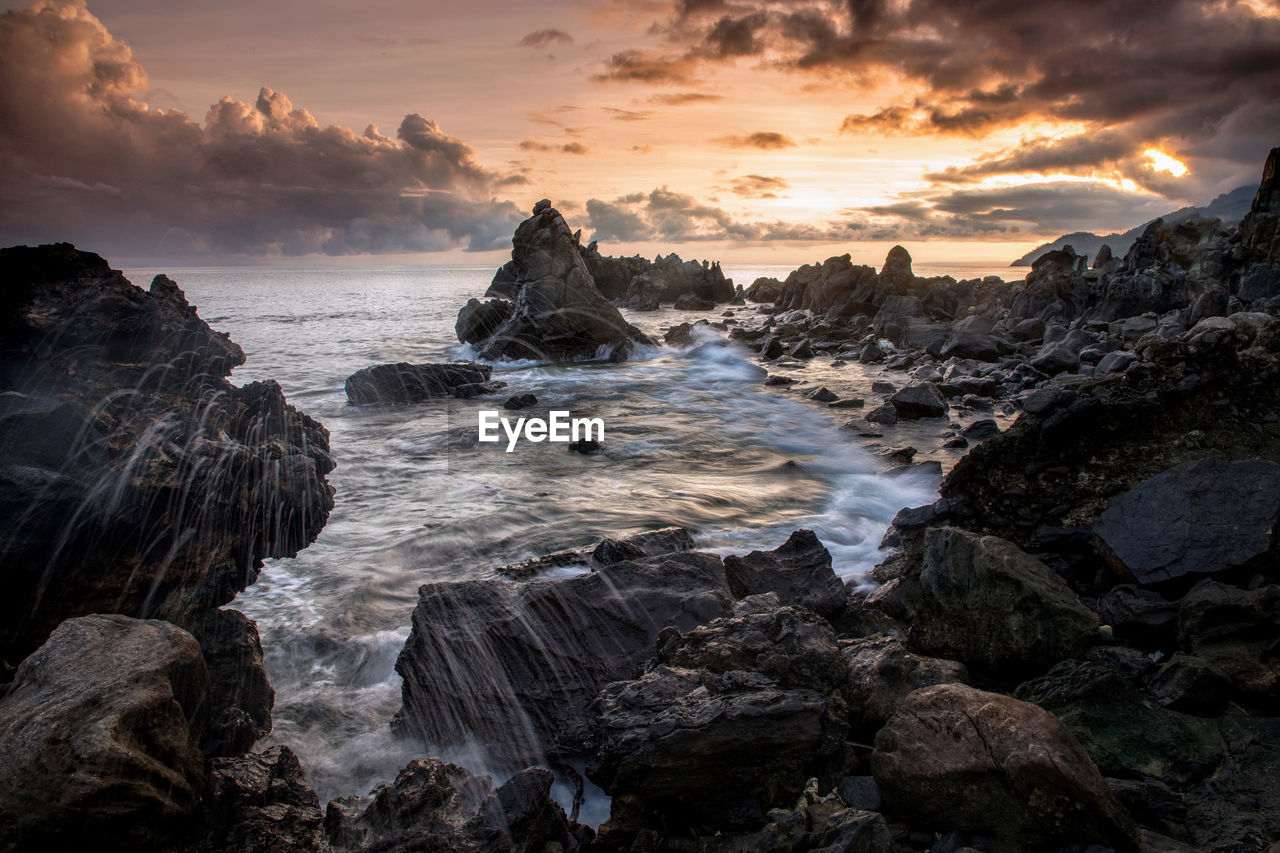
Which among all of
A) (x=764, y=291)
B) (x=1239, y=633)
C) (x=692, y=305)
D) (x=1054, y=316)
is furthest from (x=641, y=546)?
(x=764, y=291)

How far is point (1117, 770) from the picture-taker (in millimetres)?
3922

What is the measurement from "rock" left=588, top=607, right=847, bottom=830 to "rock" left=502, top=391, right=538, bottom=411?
16029 millimetres

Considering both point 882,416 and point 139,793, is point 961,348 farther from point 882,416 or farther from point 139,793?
point 139,793

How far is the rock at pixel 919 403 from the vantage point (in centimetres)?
1755

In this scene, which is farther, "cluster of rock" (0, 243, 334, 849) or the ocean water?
the ocean water

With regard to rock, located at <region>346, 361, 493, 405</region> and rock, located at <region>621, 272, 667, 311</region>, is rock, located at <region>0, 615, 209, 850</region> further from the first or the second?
rock, located at <region>621, 272, 667, 311</region>

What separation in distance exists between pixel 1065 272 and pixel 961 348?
1116 cm

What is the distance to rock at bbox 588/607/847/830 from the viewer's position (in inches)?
155

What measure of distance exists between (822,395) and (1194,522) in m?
16.1

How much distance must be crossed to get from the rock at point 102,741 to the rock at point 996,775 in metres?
4.12

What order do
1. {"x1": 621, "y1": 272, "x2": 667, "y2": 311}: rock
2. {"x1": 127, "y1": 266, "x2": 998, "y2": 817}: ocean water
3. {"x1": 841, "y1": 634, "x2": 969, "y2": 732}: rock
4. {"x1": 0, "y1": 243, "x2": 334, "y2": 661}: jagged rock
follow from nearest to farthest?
{"x1": 841, "y1": 634, "x2": 969, "y2": 732}: rock < {"x1": 0, "y1": 243, "x2": 334, "y2": 661}: jagged rock < {"x1": 127, "y1": 266, "x2": 998, "y2": 817}: ocean water < {"x1": 621, "y1": 272, "x2": 667, "y2": 311}: rock

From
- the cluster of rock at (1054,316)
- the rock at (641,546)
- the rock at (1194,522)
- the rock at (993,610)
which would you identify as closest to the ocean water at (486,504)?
the rock at (641,546)

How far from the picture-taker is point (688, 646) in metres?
4.91

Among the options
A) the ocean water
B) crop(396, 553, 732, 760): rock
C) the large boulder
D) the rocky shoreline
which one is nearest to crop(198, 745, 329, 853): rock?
the rocky shoreline
